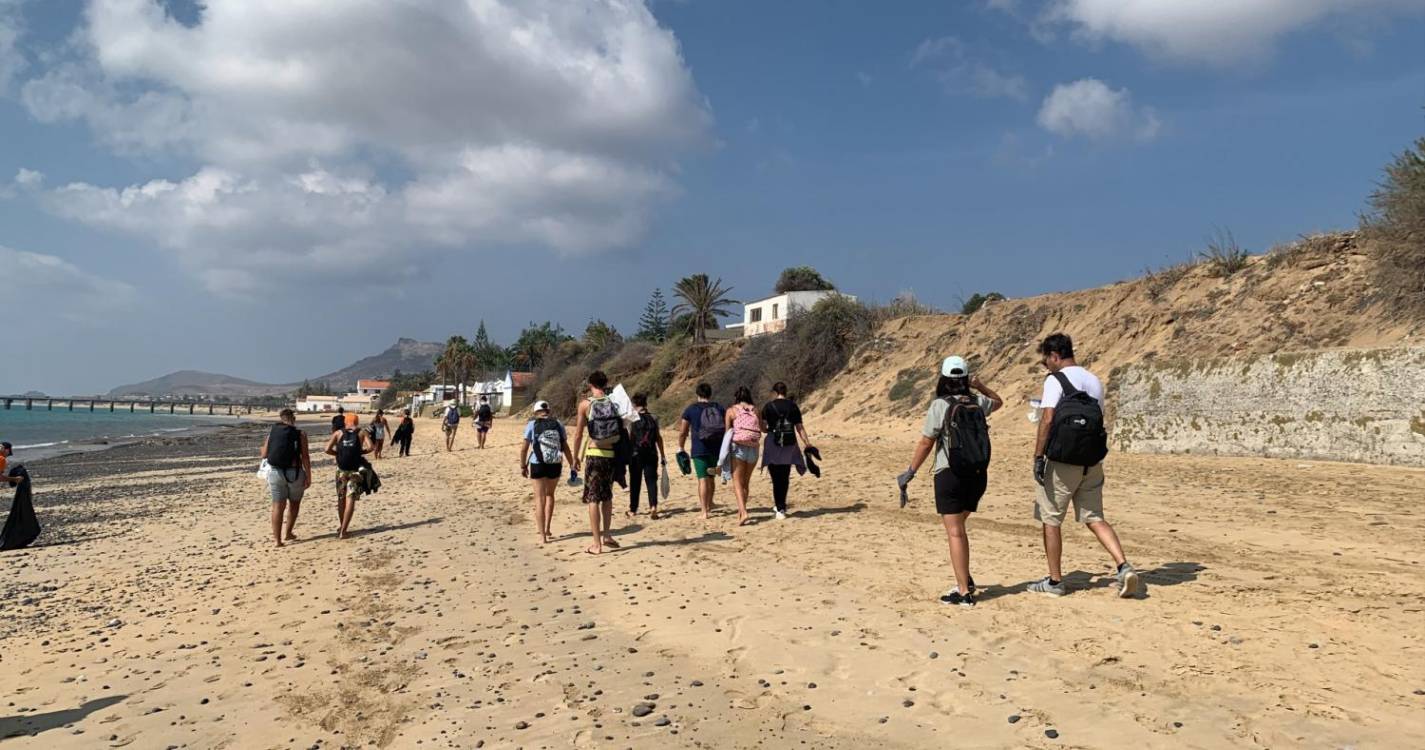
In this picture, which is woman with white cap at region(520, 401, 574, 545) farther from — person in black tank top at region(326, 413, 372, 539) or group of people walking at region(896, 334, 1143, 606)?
group of people walking at region(896, 334, 1143, 606)

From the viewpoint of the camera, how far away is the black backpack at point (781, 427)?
8.71 meters

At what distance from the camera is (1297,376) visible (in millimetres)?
11398

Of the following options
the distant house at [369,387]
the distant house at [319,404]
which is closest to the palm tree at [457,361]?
the distant house at [319,404]

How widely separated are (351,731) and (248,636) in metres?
2.28

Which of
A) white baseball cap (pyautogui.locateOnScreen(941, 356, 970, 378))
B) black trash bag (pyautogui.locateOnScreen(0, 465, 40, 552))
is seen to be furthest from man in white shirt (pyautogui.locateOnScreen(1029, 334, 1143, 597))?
black trash bag (pyautogui.locateOnScreen(0, 465, 40, 552))

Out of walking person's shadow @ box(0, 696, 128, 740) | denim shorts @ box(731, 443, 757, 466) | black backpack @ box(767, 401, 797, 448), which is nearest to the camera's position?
walking person's shadow @ box(0, 696, 128, 740)

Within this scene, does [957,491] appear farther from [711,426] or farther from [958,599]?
[711,426]

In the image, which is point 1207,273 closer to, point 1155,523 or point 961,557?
point 1155,523

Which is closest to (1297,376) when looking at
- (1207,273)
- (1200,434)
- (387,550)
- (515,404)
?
(1200,434)

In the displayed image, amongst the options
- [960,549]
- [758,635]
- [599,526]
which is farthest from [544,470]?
[960,549]

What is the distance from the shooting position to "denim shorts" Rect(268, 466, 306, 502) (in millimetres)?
9164

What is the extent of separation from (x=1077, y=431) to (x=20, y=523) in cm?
1177

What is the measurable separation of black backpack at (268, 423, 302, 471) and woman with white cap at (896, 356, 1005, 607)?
7.27m

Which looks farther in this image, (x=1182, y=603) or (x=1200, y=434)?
(x=1200, y=434)
